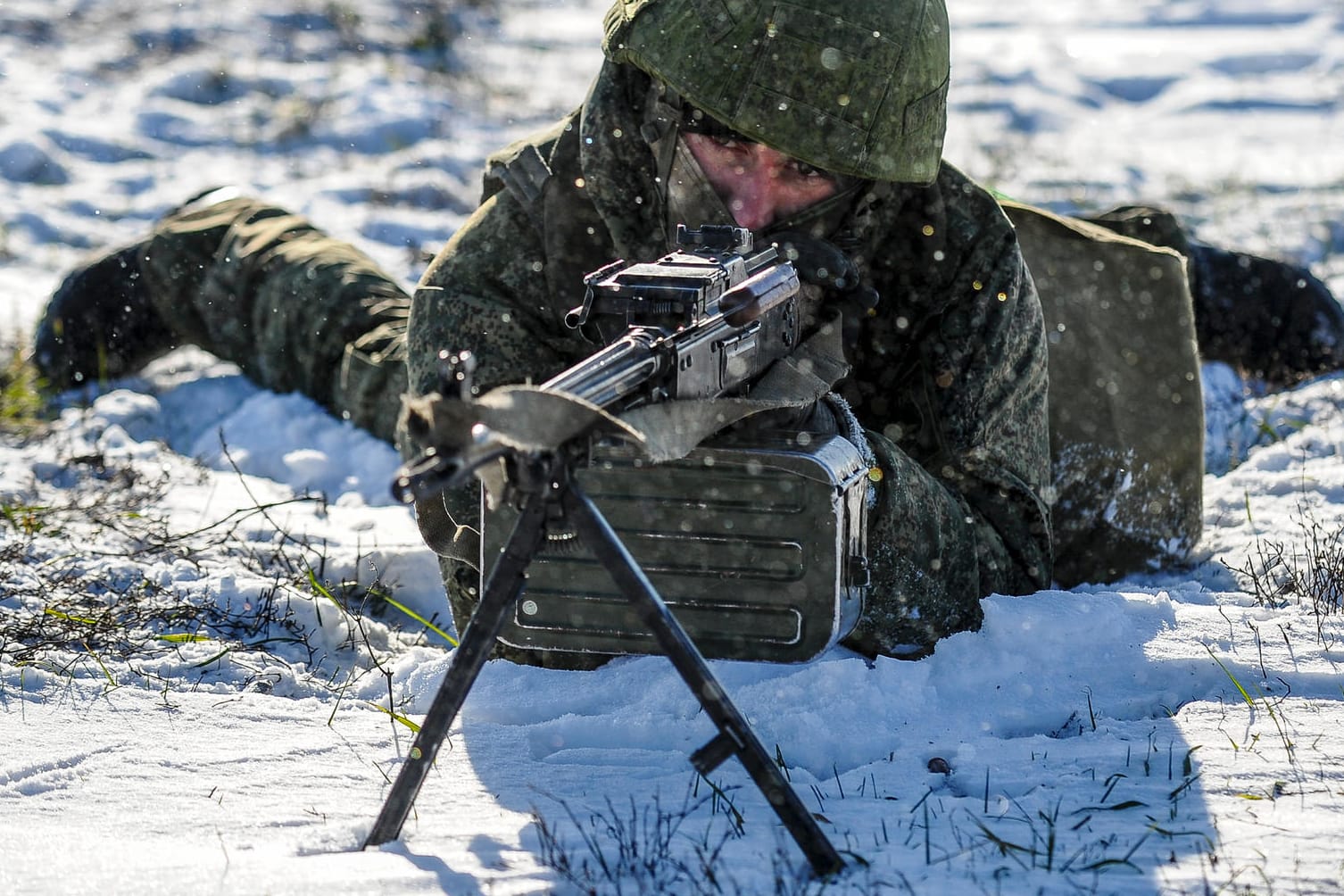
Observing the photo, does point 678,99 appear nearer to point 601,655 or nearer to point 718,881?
point 601,655

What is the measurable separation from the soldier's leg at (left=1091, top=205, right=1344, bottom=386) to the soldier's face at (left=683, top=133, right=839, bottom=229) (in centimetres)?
339

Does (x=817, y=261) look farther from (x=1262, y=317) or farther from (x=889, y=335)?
(x=1262, y=317)

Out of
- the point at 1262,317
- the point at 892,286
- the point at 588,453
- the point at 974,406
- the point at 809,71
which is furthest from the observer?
the point at 1262,317

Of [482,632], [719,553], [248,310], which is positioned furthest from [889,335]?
[248,310]

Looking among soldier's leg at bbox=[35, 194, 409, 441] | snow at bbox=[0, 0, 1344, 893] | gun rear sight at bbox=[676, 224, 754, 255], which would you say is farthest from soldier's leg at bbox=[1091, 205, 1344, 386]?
gun rear sight at bbox=[676, 224, 754, 255]

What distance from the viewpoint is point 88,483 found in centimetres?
488

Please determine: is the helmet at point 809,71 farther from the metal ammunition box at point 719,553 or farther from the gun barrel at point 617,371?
the gun barrel at point 617,371

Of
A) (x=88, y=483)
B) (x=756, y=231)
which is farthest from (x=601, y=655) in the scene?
(x=88, y=483)

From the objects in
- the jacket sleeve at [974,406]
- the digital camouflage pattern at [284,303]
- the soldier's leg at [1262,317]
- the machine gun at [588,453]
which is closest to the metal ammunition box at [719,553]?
the machine gun at [588,453]

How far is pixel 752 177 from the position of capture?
311 centimetres

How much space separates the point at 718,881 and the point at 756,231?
4.80 feet

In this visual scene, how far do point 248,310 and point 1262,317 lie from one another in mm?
4115

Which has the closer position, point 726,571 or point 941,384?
point 726,571

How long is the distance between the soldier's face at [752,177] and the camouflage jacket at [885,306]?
161 millimetres
